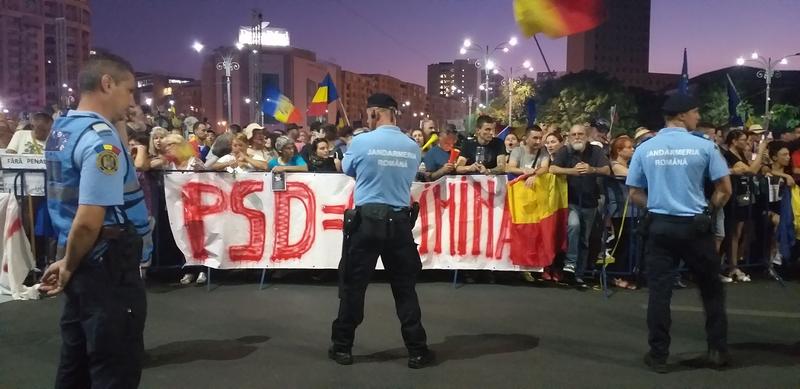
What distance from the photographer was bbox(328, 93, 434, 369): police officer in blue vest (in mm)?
4770

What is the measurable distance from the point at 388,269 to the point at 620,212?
3.88 metres

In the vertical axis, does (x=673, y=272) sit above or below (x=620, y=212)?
below

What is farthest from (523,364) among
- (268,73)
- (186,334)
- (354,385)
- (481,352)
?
(268,73)

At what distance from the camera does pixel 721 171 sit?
4773 millimetres

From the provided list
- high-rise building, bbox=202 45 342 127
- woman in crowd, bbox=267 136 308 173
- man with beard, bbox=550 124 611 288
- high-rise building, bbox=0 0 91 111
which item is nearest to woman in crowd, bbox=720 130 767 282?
man with beard, bbox=550 124 611 288

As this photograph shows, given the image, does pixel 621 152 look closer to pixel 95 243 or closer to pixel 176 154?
pixel 176 154

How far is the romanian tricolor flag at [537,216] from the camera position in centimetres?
747

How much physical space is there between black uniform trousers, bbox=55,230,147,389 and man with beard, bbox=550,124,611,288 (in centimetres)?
531

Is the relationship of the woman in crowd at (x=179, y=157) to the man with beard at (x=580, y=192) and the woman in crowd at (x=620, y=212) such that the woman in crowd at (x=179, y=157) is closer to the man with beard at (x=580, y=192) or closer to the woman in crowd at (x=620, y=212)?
the man with beard at (x=580, y=192)

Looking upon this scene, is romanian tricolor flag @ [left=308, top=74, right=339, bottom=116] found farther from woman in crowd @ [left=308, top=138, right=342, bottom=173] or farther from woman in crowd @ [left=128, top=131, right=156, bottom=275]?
woman in crowd @ [left=128, top=131, right=156, bottom=275]

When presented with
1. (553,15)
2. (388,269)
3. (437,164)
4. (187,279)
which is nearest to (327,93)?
(437,164)

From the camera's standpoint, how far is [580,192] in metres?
7.50

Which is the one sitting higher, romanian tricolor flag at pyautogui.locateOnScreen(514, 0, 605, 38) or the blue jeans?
romanian tricolor flag at pyautogui.locateOnScreen(514, 0, 605, 38)

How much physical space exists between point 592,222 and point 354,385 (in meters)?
4.09
